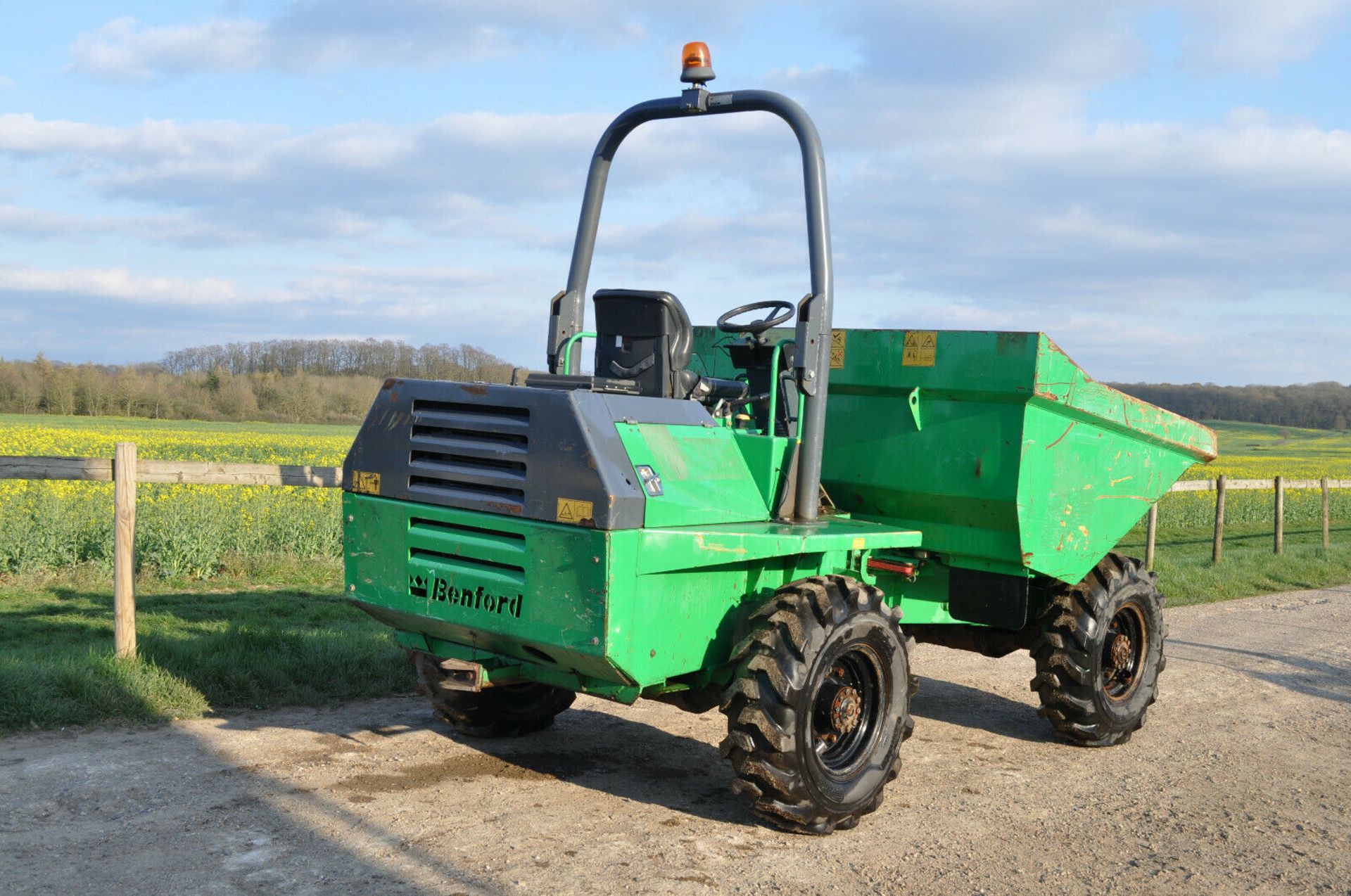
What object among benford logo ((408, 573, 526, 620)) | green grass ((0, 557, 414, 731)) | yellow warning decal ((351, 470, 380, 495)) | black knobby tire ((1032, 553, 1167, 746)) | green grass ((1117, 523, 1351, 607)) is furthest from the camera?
green grass ((1117, 523, 1351, 607))

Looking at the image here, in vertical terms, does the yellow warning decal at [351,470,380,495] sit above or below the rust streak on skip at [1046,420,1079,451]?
below

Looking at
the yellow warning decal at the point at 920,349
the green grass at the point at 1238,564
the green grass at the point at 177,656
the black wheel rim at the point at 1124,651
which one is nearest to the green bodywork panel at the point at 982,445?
the yellow warning decal at the point at 920,349

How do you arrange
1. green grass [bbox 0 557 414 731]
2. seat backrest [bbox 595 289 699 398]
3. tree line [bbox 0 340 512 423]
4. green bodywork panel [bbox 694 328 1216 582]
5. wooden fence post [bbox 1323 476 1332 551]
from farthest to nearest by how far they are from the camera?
1. tree line [bbox 0 340 512 423]
2. wooden fence post [bbox 1323 476 1332 551]
3. green grass [bbox 0 557 414 731]
4. green bodywork panel [bbox 694 328 1216 582]
5. seat backrest [bbox 595 289 699 398]

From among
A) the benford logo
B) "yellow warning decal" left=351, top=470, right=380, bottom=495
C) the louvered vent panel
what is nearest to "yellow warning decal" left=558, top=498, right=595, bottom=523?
the louvered vent panel

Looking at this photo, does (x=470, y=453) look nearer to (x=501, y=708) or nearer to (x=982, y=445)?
(x=501, y=708)

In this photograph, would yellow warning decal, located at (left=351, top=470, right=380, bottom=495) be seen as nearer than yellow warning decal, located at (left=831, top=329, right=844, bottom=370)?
Yes

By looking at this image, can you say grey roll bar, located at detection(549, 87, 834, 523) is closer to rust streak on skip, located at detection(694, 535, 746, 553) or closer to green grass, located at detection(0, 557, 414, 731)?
rust streak on skip, located at detection(694, 535, 746, 553)

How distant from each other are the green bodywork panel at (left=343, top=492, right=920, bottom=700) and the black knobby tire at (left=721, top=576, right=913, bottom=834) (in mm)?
199

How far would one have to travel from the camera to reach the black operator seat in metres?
5.10

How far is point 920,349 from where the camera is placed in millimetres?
5801

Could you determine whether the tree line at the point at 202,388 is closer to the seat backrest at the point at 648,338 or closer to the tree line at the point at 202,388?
the tree line at the point at 202,388

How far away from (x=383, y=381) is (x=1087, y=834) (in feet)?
11.8

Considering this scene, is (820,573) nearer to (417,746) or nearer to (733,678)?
(733,678)

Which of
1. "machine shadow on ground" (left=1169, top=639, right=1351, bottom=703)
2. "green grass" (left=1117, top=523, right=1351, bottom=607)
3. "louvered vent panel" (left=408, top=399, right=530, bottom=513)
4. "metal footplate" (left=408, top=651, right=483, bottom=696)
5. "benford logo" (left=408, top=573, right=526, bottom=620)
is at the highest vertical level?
"louvered vent panel" (left=408, top=399, right=530, bottom=513)
